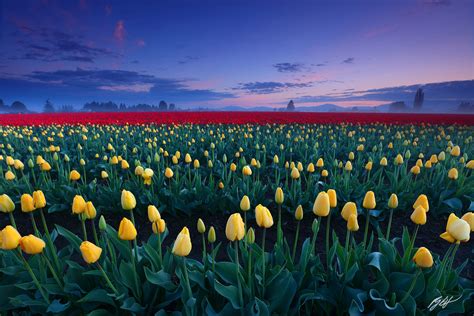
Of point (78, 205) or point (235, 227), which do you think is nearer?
point (235, 227)

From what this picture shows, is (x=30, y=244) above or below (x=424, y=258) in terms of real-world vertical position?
above

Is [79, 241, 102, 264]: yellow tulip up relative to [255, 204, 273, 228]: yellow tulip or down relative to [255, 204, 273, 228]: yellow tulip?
down

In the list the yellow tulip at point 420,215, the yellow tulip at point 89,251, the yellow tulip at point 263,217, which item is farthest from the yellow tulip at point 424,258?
the yellow tulip at point 89,251

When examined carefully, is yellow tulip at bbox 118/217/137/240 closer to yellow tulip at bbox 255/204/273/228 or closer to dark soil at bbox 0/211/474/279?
yellow tulip at bbox 255/204/273/228

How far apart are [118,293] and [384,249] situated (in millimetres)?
1724

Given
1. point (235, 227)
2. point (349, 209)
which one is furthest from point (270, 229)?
point (235, 227)

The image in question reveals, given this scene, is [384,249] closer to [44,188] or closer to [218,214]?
[218,214]

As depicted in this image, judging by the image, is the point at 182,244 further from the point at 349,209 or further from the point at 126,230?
the point at 349,209

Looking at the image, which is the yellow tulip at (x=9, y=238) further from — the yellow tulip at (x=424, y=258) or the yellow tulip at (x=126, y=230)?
the yellow tulip at (x=424, y=258)

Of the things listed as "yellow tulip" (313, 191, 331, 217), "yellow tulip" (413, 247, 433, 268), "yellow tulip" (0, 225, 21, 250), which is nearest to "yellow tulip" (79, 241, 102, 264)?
"yellow tulip" (0, 225, 21, 250)

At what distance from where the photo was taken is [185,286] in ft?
5.33

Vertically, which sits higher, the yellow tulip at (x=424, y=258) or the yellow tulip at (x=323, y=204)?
the yellow tulip at (x=323, y=204)

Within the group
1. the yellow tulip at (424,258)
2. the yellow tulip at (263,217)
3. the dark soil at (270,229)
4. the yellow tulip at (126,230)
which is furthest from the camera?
the dark soil at (270,229)

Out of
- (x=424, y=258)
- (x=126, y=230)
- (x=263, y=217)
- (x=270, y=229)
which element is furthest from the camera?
(x=270, y=229)
